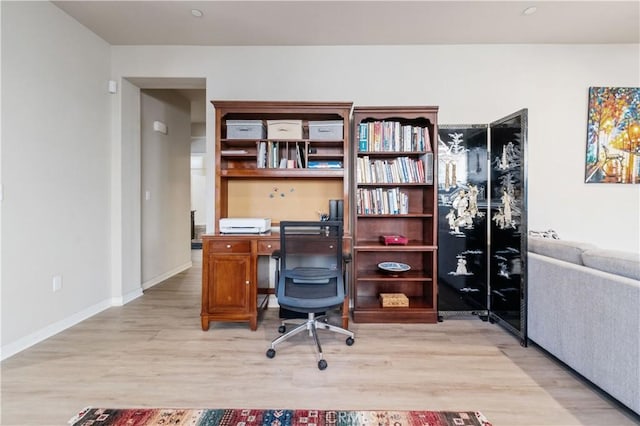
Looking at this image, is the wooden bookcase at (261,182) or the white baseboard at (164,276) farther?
the white baseboard at (164,276)

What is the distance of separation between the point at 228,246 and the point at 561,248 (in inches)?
102

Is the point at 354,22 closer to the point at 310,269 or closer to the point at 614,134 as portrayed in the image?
the point at 310,269

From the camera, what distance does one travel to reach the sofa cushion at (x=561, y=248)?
1.97 m

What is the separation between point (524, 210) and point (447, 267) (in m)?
0.92

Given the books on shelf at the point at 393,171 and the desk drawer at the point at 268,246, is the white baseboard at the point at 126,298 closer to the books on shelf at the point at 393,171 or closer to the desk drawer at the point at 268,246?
the desk drawer at the point at 268,246

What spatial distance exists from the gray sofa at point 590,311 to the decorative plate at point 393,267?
3.22 feet

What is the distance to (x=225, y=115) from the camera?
2.87 m

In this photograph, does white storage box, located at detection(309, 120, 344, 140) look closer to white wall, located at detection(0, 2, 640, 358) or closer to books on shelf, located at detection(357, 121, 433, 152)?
books on shelf, located at detection(357, 121, 433, 152)

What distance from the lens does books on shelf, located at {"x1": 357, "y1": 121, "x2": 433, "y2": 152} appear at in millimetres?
2789

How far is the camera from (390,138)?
2.79m

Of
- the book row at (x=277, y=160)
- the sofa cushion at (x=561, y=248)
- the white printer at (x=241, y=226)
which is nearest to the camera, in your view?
the sofa cushion at (x=561, y=248)

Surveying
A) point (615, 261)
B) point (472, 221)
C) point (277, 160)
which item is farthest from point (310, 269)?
point (615, 261)

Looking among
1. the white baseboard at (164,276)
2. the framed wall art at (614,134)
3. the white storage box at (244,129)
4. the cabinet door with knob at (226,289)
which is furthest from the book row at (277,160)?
the framed wall art at (614,134)

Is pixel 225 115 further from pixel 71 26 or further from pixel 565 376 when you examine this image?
pixel 565 376
